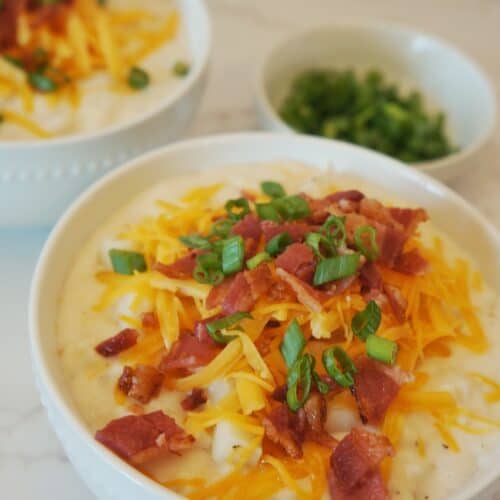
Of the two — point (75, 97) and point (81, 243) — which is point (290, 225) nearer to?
point (81, 243)

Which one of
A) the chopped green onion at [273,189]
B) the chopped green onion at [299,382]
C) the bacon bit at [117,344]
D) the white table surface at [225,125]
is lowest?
the white table surface at [225,125]

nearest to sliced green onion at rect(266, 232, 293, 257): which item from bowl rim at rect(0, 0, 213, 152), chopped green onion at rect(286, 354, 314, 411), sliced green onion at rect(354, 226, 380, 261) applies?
sliced green onion at rect(354, 226, 380, 261)

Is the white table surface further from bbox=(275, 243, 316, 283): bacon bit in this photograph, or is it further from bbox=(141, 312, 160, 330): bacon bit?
bbox=(275, 243, 316, 283): bacon bit

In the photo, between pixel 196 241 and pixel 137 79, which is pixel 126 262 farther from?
pixel 137 79

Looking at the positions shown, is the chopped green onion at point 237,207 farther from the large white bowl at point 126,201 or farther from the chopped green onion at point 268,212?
the large white bowl at point 126,201

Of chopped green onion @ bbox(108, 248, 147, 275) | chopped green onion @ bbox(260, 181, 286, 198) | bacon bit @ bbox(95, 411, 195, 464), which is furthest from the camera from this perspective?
chopped green onion @ bbox(260, 181, 286, 198)

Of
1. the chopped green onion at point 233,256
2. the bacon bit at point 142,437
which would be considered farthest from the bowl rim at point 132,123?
the bacon bit at point 142,437

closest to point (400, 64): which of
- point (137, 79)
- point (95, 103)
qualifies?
point (137, 79)
